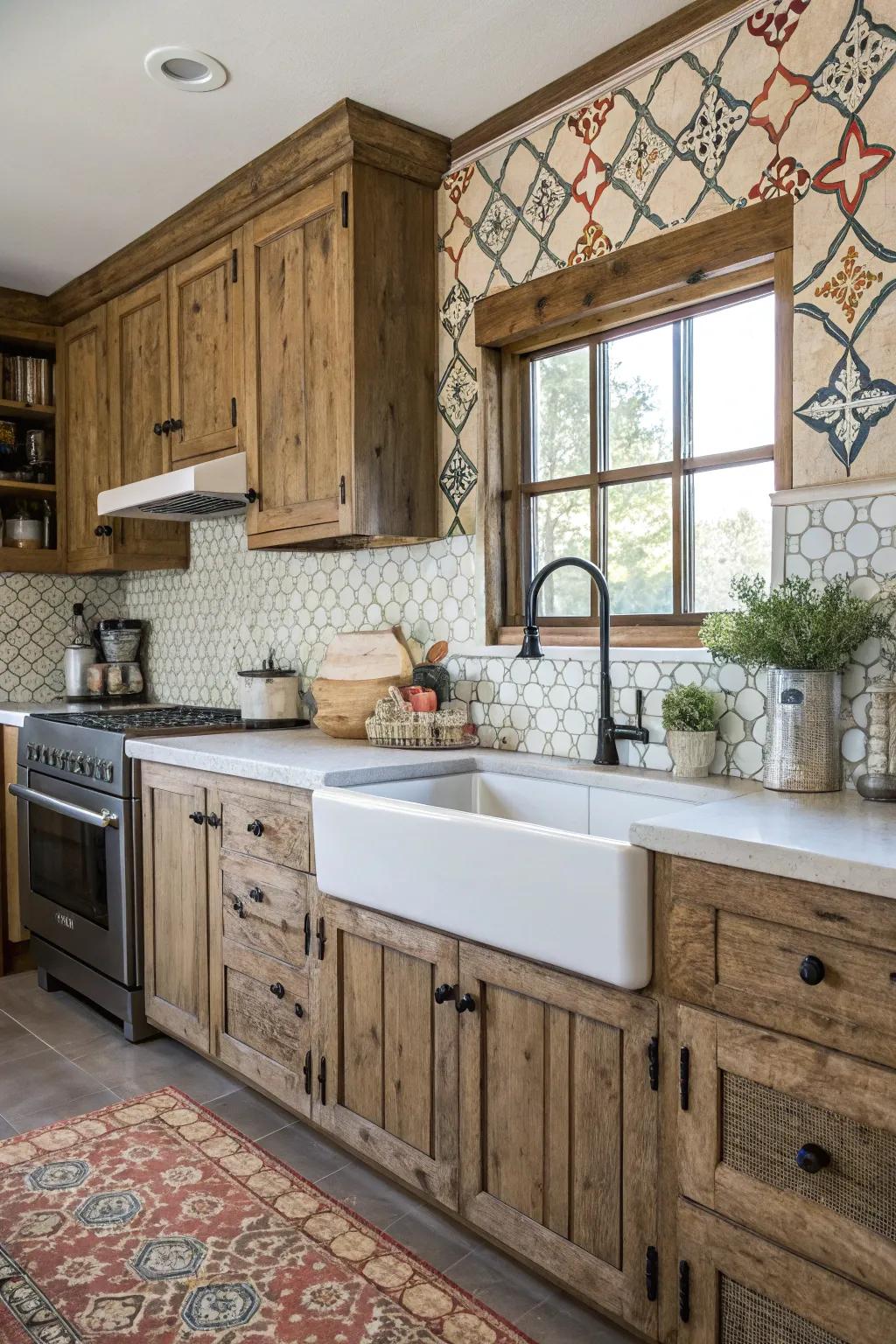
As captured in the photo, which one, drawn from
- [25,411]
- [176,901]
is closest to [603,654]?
[176,901]

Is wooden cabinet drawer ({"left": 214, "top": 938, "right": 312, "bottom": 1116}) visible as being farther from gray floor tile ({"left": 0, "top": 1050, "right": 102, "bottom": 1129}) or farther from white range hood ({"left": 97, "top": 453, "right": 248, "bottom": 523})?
white range hood ({"left": 97, "top": 453, "right": 248, "bottom": 523})

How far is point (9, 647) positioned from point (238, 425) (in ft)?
5.48

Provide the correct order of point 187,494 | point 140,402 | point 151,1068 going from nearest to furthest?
point 151,1068
point 187,494
point 140,402

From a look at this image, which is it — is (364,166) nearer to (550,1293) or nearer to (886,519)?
(886,519)

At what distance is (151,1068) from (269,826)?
92cm

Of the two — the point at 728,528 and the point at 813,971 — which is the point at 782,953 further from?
the point at 728,528

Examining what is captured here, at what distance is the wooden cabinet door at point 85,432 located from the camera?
3725 millimetres

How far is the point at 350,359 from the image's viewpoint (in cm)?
256

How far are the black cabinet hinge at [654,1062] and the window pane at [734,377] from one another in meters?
1.28

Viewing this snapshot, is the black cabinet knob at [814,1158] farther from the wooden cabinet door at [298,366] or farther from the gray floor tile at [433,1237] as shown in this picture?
the wooden cabinet door at [298,366]

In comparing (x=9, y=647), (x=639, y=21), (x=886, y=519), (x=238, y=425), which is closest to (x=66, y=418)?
(x=9, y=647)

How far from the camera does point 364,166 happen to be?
257cm

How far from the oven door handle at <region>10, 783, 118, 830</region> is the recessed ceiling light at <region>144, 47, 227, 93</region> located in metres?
1.90

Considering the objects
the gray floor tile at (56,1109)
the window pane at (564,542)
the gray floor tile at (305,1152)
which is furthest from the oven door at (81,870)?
the window pane at (564,542)
